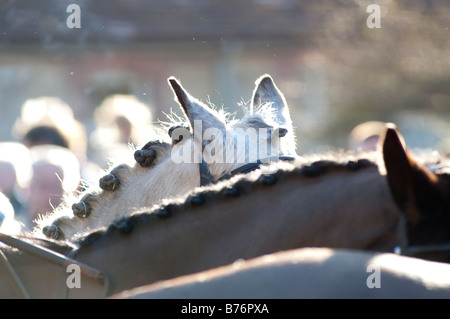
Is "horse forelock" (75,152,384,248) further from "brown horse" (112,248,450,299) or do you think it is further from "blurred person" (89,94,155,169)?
"blurred person" (89,94,155,169)

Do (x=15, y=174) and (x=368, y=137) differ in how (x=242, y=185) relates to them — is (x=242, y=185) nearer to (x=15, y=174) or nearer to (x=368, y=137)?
(x=15, y=174)

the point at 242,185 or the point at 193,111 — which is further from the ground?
the point at 193,111

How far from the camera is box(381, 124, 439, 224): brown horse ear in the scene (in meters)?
1.84

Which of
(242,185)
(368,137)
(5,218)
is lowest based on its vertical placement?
(5,218)

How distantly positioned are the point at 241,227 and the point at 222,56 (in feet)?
53.6

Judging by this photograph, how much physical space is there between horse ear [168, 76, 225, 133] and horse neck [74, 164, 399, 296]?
584 mm

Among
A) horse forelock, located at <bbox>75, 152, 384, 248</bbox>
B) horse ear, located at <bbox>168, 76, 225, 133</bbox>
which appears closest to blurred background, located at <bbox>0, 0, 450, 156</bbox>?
horse ear, located at <bbox>168, 76, 225, 133</bbox>

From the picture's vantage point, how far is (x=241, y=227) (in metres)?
2.15

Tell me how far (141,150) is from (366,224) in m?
1.32

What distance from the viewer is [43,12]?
55.8 feet

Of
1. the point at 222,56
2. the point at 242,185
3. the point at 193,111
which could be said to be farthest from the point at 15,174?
the point at 222,56

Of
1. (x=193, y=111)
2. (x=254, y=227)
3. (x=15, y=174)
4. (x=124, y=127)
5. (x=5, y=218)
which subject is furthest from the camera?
(x=124, y=127)

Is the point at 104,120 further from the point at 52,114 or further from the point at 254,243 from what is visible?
the point at 254,243

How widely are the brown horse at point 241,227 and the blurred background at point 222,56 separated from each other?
1435cm
